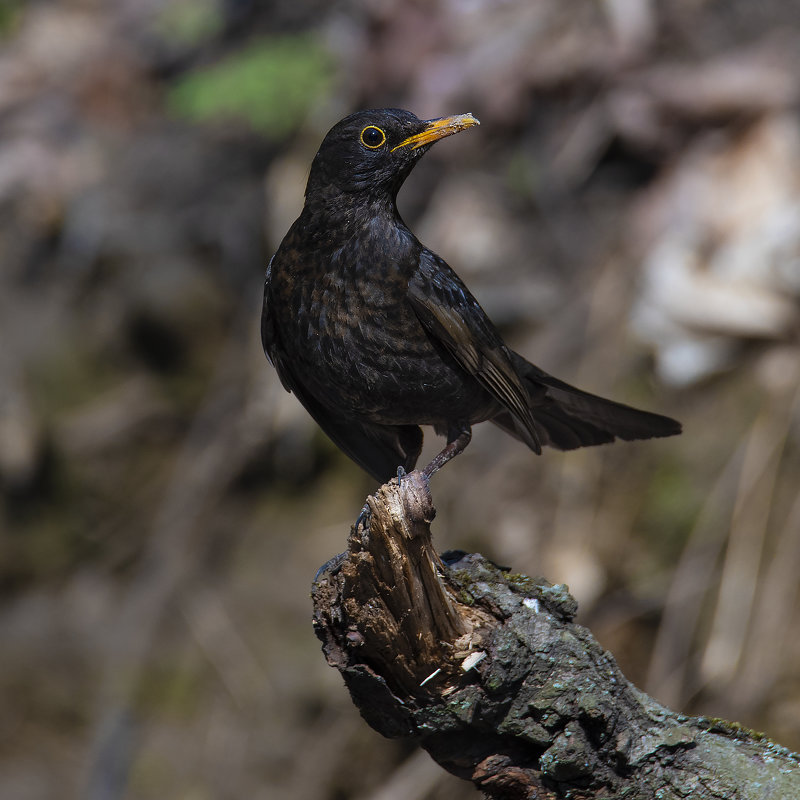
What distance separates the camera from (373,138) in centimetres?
361

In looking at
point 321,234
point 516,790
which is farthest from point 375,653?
point 321,234

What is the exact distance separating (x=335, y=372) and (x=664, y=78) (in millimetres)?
4729

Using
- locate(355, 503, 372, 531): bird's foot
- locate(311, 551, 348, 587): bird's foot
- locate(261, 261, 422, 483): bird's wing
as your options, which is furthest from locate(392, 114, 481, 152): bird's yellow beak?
locate(311, 551, 348, 587): bird's foot

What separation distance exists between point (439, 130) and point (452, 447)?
1159 mm

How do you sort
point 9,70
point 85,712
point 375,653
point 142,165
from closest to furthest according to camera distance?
1. point 375,653
2. point 85,712
3. point 142,165
4. point 9,70

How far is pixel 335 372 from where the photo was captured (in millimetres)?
3424

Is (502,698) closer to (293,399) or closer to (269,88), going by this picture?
(293,399)

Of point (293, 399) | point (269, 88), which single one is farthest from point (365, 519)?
A: point (269, 88)

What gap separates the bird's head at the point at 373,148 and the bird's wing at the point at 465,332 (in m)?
0.33

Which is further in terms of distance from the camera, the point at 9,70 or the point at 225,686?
the point at 9,70

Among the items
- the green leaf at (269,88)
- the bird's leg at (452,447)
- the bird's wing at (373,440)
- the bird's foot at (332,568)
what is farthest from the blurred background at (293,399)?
the bird's foot at (332,568)

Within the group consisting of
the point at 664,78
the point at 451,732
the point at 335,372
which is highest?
the point at 664,78

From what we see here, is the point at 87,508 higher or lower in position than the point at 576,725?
higher

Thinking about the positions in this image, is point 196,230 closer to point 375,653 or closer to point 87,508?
point 87,508
